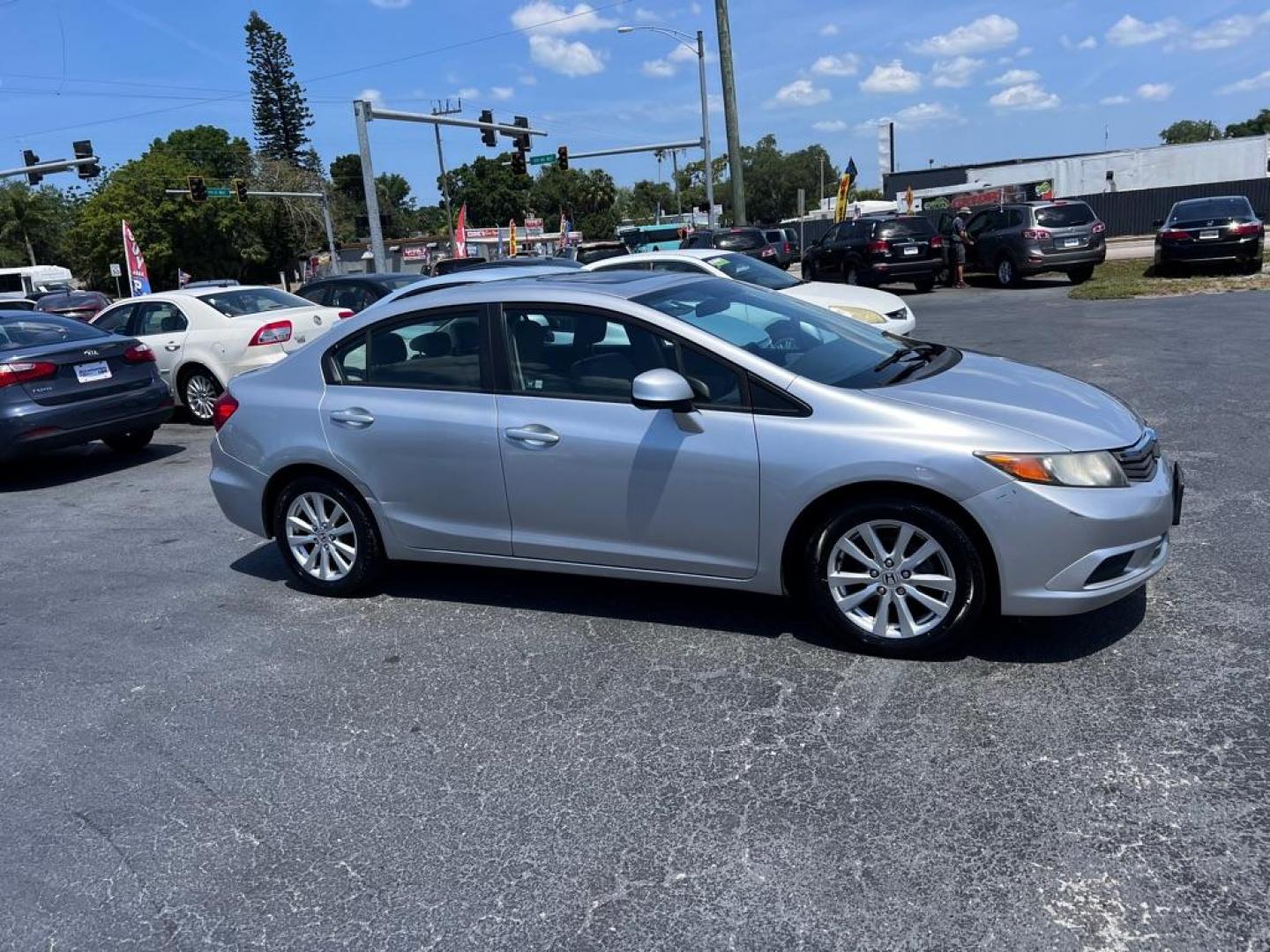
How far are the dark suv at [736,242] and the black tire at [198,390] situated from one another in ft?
45.4

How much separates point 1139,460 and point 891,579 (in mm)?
1076

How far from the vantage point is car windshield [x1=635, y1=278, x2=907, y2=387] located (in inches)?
174

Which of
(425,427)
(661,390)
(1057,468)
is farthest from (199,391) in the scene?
(1057,468)

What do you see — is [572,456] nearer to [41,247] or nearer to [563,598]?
[563,598]

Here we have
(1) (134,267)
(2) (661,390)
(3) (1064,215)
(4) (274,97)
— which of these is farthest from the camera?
(4) (274,97)

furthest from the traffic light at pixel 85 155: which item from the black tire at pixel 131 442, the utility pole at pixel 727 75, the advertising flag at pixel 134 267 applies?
the black tire at pixel 131 442

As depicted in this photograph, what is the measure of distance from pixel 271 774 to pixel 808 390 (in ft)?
8.32

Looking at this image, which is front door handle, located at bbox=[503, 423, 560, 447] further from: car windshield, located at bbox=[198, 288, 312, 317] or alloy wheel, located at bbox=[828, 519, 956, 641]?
car windshield, located at bbox=[198, 288, 312, 317]

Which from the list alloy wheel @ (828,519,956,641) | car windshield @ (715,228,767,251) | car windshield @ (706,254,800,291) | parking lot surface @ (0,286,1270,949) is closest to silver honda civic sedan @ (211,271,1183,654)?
alloy wheel @ (828,519,956,641)

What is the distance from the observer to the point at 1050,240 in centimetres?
1955

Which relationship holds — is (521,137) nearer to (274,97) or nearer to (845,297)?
(845,297)

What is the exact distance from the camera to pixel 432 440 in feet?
15.8

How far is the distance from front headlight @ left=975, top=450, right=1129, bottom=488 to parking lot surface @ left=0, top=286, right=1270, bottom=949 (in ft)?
2.41

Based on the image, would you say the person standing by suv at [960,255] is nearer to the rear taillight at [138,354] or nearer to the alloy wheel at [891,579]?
the rear taillight at [138,354]
